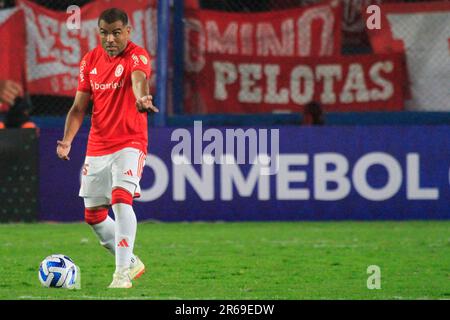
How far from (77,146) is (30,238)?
7.56 feet

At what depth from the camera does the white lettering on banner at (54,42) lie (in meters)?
17.0

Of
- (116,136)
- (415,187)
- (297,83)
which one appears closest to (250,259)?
(116,136)

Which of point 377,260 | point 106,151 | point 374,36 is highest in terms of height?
point 374,36

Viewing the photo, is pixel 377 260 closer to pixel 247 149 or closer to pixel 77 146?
pixel 247 149

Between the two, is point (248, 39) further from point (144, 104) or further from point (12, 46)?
point (144, 104)

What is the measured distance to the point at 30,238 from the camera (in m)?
13.5

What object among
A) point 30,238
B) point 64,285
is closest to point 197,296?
point 64,285

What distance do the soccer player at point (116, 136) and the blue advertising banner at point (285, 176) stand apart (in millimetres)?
5776

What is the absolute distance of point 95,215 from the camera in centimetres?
959

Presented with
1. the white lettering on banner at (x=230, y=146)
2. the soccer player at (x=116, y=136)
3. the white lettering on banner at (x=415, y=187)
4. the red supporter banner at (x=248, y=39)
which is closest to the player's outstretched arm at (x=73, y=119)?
the soccer player at (x=116, y=136)

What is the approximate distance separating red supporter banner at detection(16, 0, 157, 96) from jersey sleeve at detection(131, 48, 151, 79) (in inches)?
298

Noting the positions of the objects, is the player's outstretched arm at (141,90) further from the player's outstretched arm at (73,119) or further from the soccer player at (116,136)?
the player's outstretched arm at (73,119)
